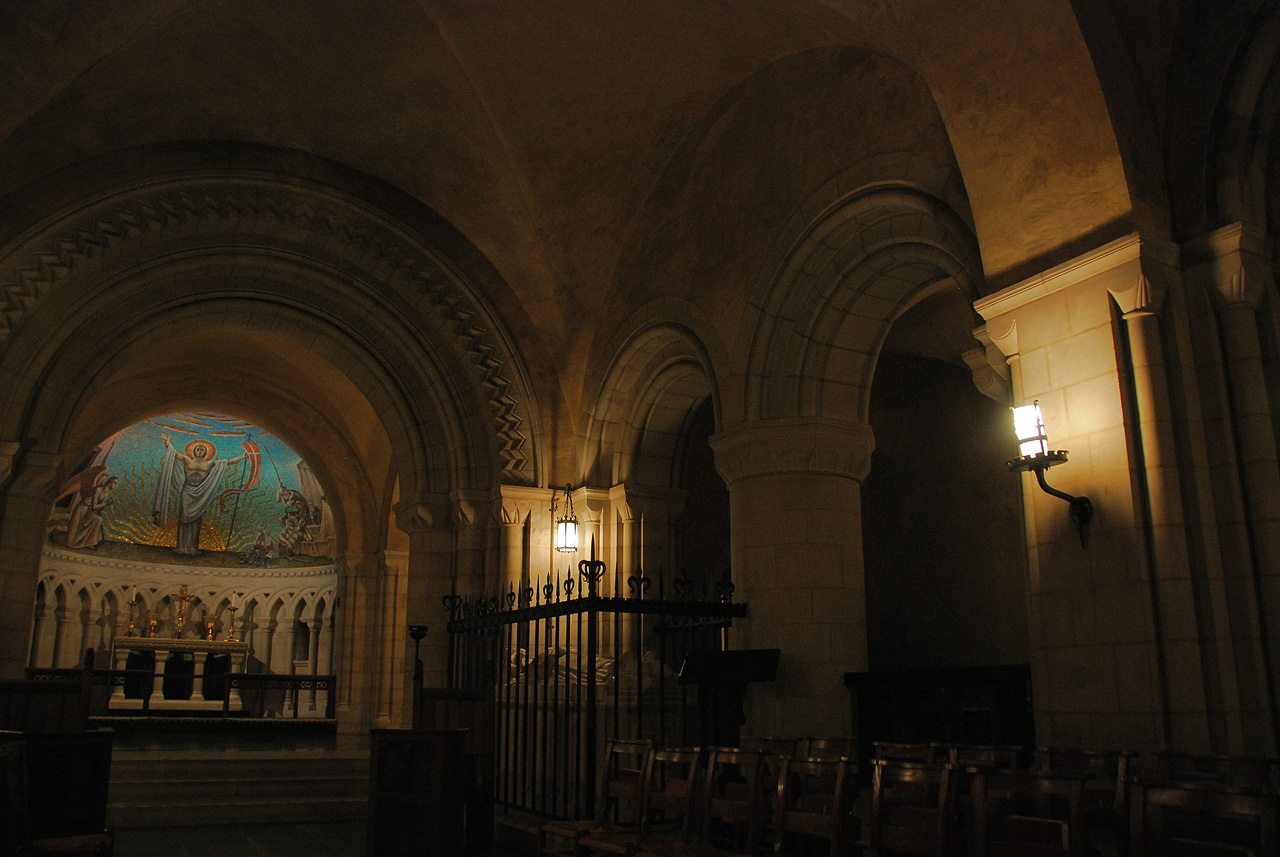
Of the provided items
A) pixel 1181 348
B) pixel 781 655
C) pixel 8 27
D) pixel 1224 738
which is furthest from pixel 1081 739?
pixel 8 27

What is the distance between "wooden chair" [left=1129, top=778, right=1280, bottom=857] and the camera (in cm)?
286

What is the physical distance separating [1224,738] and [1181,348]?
1.96 meters

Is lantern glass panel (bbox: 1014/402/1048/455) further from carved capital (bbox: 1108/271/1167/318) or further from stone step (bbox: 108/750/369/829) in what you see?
stone step (bbox: 108/750/369/829)

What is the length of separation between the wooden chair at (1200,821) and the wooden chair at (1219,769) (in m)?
0.62

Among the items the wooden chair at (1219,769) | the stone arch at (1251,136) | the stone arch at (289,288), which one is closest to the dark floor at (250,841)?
the stone arch at (289,288)

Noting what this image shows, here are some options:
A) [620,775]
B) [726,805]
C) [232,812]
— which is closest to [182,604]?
[232,812]

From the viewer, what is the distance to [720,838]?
19.7 ft

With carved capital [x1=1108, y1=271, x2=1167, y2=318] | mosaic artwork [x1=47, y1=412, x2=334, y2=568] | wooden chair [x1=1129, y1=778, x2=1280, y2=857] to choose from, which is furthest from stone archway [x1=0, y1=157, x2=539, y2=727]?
mosaic artwork [x1=47, y1=412, x2=334, y2=568]

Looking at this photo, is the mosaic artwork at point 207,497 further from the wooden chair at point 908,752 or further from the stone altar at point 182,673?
the wooden chair at point 908,752

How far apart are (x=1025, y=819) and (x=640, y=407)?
25.1 feet

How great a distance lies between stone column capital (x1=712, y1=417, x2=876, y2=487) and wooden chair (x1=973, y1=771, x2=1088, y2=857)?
4657mm

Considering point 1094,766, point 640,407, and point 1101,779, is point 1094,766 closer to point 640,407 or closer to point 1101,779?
point 1101,779

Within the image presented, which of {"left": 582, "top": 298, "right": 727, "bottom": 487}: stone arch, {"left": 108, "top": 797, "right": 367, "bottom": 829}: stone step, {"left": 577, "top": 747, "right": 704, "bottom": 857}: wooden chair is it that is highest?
{"left": 582, "top": 298, "right": 727, "bottom": 487}: stone arch

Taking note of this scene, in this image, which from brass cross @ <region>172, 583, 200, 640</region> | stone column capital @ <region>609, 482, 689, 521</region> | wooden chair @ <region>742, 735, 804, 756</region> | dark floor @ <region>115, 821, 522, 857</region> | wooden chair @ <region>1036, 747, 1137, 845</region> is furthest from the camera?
brass cross @ <region>172, 583, 200, 640</region>
